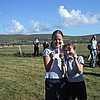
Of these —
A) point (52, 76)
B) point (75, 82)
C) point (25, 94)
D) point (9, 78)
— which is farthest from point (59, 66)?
point (9, 78)

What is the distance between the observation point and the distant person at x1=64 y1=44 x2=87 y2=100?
5242 millimetres

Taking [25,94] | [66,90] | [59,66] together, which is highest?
[59,66]

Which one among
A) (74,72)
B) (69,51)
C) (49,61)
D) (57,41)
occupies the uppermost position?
(57,41)

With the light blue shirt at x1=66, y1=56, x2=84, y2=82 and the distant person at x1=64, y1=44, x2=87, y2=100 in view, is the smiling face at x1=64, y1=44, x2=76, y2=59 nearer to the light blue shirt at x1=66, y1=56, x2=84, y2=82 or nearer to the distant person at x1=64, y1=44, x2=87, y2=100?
the distant person at x1=64, y1=44, x2=87, y2=100

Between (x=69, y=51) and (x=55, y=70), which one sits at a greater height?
(x=69, y=51)

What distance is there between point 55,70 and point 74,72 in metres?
0.49

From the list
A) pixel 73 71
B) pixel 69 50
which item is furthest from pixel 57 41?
pixel 73 71

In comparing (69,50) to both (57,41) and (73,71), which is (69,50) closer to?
(57,41)

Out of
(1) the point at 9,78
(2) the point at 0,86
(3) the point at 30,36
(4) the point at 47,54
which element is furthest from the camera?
(3) the point at 30,36

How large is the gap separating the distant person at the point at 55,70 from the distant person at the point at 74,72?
18cm

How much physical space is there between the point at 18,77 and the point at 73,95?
6.69 m

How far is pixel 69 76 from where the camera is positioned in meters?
5.59

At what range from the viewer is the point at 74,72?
5523 mm

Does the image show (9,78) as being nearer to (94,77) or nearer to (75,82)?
(94,77)
